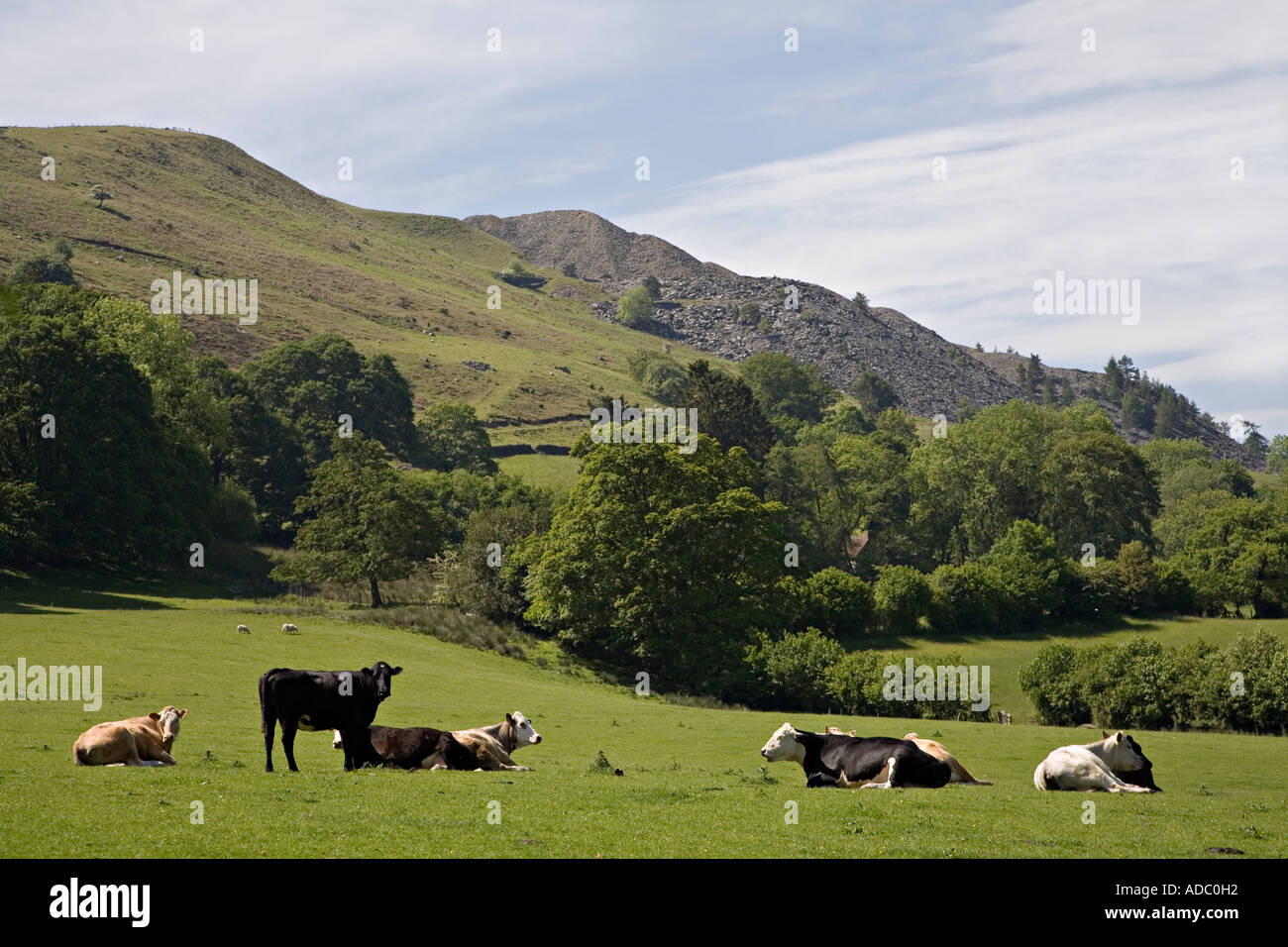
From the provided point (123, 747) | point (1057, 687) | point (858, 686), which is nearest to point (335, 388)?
point (858, 686)

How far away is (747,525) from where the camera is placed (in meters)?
68.4

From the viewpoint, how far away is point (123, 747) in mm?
21156

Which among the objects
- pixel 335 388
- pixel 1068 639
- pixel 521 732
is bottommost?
pixel 1068 639

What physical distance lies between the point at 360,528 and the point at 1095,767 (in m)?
57.5

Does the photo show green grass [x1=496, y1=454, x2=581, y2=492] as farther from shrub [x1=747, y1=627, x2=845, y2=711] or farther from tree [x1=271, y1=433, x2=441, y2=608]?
shrub [x1=747, y1=627, x2=845, y2=711]

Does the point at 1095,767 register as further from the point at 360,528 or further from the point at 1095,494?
the point at 1095,494

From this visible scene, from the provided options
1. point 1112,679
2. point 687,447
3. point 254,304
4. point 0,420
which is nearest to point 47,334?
point 0,420

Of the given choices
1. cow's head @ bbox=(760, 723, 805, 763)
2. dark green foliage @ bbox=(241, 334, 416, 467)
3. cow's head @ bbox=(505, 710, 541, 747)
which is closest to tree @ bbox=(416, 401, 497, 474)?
dark green foliage @ bbox=(241, 334, 416, 467)

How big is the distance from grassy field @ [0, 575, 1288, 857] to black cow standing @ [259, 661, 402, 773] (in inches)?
25.5

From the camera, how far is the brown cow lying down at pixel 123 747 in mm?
21016

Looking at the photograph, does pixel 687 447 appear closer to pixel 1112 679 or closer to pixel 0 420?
pixel 1112 679

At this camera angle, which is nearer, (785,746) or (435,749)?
(435,749)
